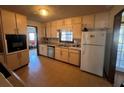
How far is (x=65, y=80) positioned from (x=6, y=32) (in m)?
2.52

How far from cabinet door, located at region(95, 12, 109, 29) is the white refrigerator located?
2.41 ft

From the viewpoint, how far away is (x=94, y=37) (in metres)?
2.86

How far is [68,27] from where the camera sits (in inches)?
173

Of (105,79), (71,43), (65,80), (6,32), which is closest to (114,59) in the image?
(105,79)

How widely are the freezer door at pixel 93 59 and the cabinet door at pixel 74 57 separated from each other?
1.72 ft

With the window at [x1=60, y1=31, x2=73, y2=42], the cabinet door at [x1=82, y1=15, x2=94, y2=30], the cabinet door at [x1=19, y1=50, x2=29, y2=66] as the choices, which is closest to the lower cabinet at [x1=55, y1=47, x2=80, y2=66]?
the window at [x1=60, y1=31, x2=73, y2=42]

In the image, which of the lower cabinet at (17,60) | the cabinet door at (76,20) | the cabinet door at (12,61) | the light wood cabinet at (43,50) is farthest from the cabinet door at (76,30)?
the cabinet door at (12,61)

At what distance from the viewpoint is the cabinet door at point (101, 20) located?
3.17 meters

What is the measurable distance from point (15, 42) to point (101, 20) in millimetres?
3365

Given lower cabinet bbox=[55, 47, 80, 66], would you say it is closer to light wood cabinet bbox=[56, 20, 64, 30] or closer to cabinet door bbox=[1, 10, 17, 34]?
light wood cabinet bbox=[56, 20, 64, 30]

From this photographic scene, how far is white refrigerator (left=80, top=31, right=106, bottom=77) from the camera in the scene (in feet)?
9.06

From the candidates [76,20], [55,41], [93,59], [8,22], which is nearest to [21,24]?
[8,22]

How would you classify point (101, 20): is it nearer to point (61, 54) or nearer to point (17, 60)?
point (61, 54)
